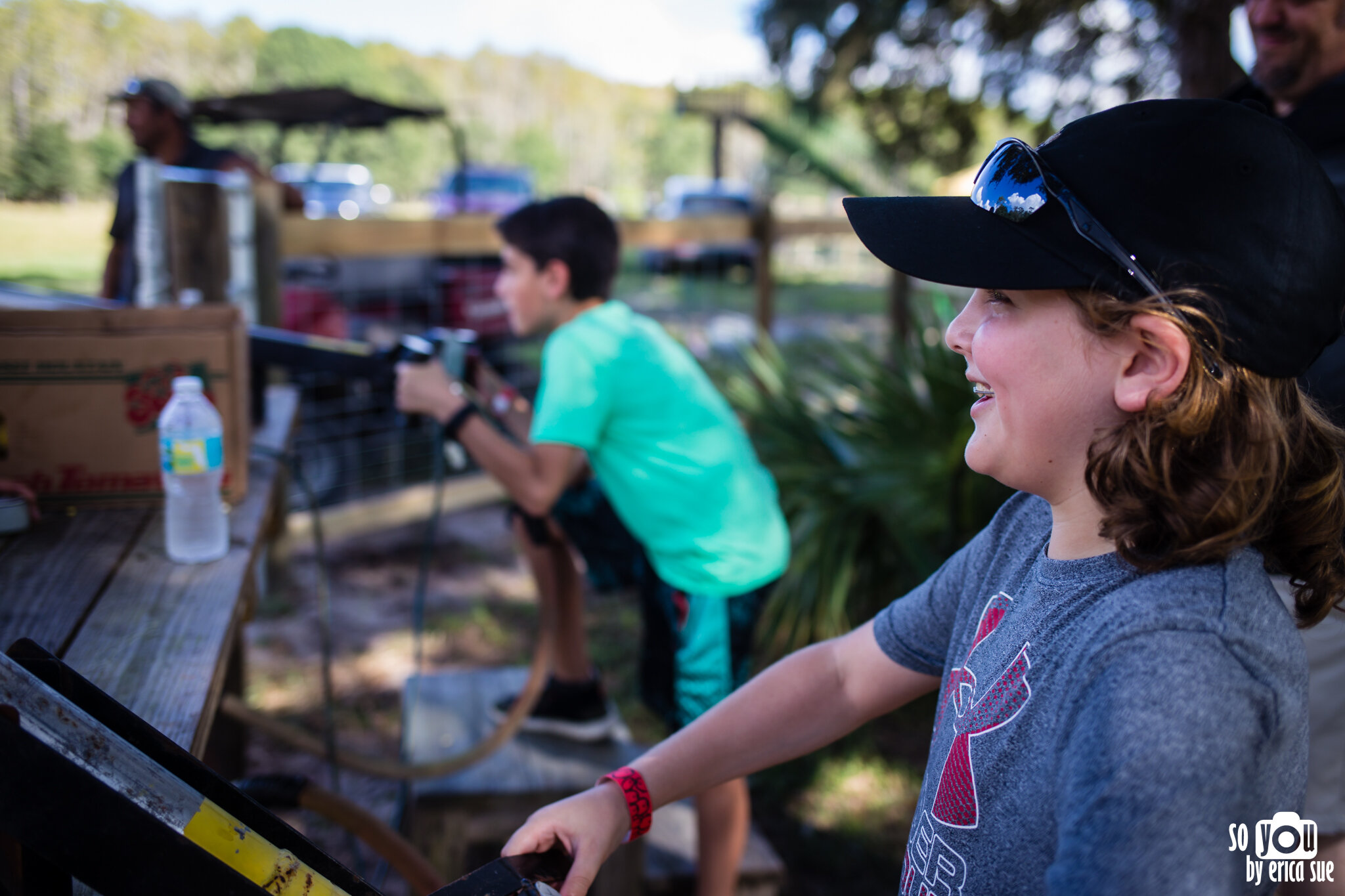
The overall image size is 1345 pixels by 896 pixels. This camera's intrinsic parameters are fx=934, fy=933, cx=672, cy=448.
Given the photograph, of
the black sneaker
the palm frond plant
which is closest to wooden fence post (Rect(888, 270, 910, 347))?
the palm frond plant

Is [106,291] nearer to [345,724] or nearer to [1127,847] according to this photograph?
[345,724]

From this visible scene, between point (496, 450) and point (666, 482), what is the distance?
444 millimetres

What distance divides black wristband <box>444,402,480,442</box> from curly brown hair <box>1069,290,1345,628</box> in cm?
183

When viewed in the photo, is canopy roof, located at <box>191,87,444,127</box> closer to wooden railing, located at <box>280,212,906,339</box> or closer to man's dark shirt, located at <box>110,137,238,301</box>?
wooden railing, located at <box>280,212,906,339</box>

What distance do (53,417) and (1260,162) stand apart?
1.98 metres

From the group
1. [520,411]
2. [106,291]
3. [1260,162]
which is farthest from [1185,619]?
[106,291]

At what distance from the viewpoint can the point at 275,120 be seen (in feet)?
26.6

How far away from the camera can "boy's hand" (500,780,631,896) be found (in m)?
1.02

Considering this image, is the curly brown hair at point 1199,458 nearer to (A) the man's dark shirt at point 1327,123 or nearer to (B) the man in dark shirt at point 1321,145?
(B) the man in dark shirt at point 1321,145

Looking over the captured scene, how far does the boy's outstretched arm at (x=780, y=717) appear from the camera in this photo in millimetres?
1178

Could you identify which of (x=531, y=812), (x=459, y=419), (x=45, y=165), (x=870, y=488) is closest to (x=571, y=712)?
(x=531, y=812)

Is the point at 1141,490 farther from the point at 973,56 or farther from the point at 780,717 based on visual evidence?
the point at 973,56

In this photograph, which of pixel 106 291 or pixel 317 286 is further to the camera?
pixel 317 286

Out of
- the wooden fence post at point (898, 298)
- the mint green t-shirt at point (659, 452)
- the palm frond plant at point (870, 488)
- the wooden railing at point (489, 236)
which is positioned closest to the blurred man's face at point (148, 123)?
the wooden railing at point (489, 236)
